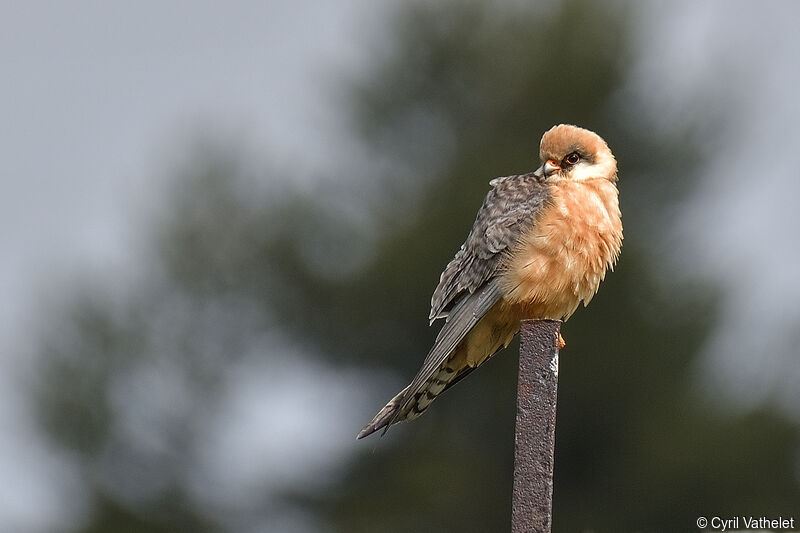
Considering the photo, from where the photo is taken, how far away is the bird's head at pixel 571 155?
22.6 ft

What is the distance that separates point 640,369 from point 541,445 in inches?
729

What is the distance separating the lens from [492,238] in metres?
6.81

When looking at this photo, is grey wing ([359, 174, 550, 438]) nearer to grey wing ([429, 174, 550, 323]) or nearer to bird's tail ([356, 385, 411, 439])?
grey wing ([429, 174, 550, 323])

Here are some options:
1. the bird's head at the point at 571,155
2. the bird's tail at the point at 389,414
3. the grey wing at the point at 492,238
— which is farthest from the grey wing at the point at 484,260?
the bird's tail at the point at 389,414

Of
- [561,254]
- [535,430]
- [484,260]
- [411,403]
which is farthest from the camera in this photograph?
[484,260]

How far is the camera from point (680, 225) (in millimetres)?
23500

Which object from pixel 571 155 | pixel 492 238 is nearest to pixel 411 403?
pixel 492 238

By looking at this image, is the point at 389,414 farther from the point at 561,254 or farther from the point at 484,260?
the point at 561,254

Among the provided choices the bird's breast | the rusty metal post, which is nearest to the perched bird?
the bird's breast

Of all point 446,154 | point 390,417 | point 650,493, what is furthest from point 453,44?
point 390,417

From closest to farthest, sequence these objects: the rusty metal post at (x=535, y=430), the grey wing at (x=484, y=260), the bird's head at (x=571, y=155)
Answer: the rusty metal post at (x=535, y=430) → the grey wing at (x=484, y=260) → the bird's head at (x=571, y=155)

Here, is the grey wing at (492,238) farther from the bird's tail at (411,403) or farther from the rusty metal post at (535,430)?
the rusty metal post at (535,430)

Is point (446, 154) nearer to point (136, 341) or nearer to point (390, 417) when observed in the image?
point (136, 341)

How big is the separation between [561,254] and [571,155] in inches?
21.7
